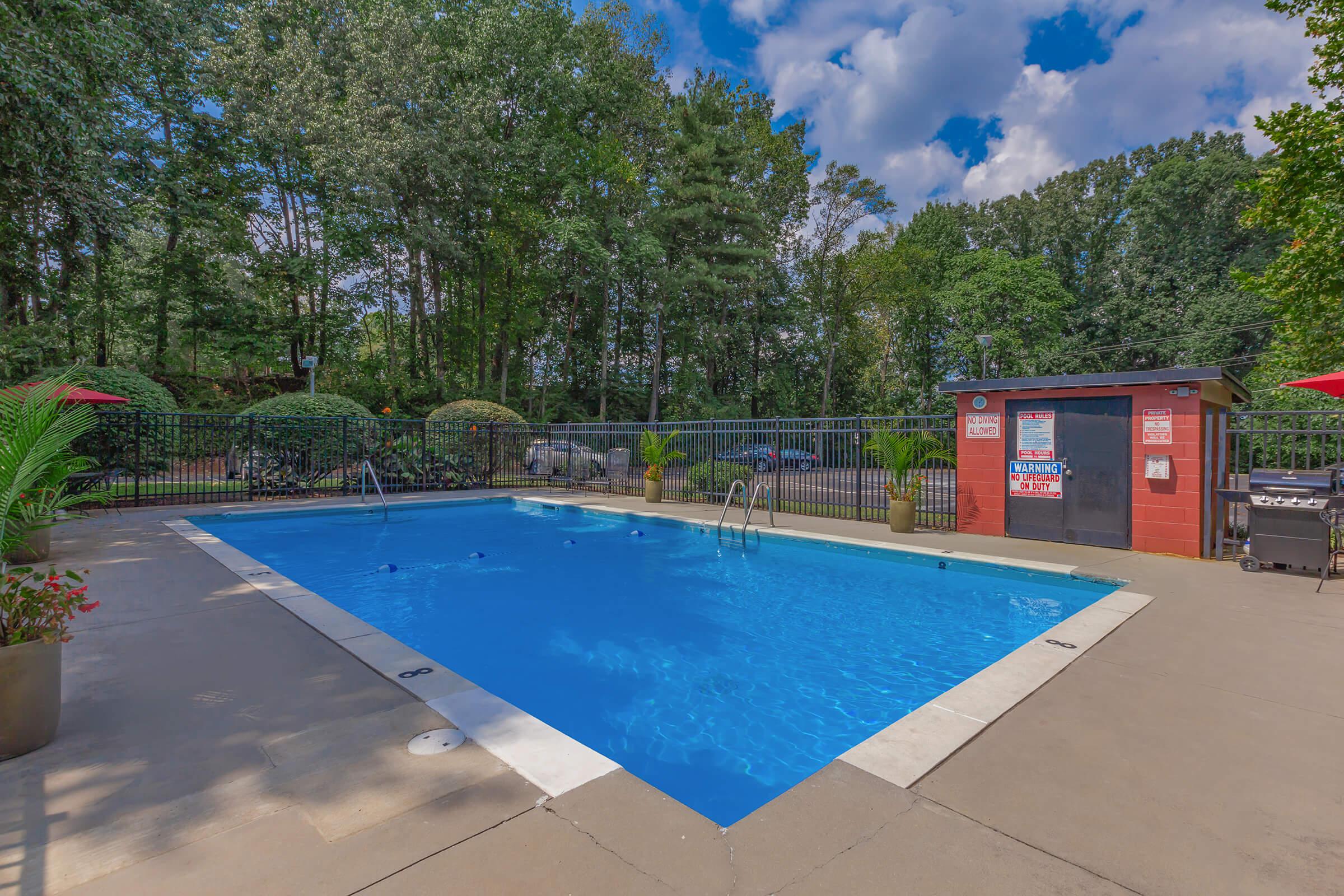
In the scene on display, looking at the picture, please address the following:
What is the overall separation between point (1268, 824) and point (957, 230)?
140 feet

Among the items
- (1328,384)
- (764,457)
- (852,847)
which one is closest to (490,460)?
(764,457)

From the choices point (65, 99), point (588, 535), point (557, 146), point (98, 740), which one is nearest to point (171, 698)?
point (98, 740)

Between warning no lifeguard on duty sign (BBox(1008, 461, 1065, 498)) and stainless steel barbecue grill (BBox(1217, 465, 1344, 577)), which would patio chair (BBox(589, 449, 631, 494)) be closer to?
warning no lifeguard on duty sign (BBox(1008, 461, 1065, 498))

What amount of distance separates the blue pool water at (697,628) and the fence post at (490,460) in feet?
19.6

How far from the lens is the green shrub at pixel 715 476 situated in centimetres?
1293

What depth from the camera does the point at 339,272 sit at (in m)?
23.1

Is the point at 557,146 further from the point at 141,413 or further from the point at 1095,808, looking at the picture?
the point at 1095,808

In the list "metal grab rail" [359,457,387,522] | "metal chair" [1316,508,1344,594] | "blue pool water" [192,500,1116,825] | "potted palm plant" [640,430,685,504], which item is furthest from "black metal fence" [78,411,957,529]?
"metal chair" [1316,508,1344,594]

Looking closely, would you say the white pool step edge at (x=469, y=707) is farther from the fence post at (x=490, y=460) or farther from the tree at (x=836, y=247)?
the tree at (x=836, y=247)

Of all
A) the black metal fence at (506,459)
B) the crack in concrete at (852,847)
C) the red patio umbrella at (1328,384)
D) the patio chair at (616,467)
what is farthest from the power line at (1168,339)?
the crack in concrete at (852,847)

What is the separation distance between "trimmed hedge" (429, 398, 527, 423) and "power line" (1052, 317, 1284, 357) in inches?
1224

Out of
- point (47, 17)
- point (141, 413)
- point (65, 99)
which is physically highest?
point (47, 17)

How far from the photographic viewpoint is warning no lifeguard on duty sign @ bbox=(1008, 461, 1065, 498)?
8.04m

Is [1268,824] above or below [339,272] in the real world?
below
